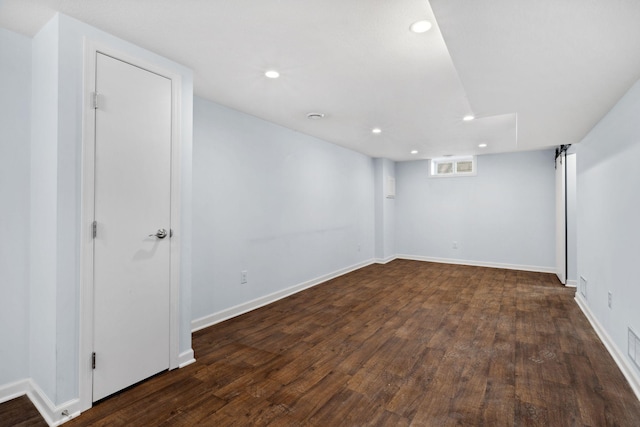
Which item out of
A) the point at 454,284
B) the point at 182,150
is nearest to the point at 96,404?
the point at 182,150

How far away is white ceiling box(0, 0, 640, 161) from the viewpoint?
142cm

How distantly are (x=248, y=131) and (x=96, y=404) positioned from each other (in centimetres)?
293

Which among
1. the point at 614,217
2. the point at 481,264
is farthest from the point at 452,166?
the point at 614,217

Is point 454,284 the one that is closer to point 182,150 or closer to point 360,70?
point 360,70

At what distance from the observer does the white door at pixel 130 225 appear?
200 cm

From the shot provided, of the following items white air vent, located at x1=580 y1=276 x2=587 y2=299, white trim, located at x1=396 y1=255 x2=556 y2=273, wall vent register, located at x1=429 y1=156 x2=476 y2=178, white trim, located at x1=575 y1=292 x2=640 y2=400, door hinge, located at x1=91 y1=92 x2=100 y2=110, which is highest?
wall vent register, located at x1=429 y1=156 x2=476 y2=178

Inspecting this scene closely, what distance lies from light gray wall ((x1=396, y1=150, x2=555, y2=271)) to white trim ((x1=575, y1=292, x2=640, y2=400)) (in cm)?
285

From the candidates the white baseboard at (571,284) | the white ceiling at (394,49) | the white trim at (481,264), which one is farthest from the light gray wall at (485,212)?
the white ceiling at (394,49)

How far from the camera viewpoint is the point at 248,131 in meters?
3.79

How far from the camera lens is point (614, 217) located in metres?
2.68

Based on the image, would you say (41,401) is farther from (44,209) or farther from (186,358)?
(44,209)

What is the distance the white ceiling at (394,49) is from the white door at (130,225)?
0.41 m

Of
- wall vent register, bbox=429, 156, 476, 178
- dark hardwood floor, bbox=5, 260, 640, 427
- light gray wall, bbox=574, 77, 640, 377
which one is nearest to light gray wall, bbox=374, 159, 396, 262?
wall vent register, bbox=429, 156, 476, 178

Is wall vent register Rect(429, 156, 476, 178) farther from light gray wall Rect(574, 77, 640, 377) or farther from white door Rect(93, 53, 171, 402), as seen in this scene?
white door Rect(93, 53, 171, 402)
